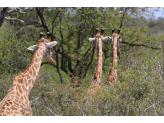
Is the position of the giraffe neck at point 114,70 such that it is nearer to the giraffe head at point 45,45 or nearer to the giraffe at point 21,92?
the giraffe head at point 45,45

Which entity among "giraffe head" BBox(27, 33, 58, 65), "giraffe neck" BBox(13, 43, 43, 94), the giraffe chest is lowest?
the giraffe chest

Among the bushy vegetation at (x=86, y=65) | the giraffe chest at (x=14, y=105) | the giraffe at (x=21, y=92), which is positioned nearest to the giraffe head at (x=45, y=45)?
the giraffe at (x=21, y=92)

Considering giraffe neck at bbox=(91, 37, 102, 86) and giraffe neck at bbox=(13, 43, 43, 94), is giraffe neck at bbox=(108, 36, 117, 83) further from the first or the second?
giraffe neck at bbox=(13, 43, 43, 94)

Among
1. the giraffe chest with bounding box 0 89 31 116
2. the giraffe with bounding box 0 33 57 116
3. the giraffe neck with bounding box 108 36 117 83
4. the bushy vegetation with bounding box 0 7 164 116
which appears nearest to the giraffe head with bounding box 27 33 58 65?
the giraffe with bounding box 0 33 57 116

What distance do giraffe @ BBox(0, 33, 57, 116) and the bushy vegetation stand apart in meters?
0.51

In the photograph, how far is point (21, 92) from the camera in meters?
4.57

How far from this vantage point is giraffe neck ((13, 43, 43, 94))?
4.66 m

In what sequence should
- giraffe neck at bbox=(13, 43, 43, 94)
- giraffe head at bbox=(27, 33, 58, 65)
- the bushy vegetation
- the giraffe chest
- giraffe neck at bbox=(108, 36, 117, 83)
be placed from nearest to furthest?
the giraffe chest
the bushy vegetation
giraffe neck at bbox=(13, 43, 43, 94)
giraffe head at bbox=(27, 33, 58, 65)
giraffe neck at bbox=(108, 36, 117, 83)

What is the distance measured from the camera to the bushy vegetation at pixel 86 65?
417cm

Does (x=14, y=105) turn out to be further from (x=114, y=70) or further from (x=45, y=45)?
(x=114, y=70)

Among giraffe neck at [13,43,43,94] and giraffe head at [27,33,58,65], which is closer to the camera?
giraffe neck at [13,43,43,94]

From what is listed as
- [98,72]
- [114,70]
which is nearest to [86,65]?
[98,72]

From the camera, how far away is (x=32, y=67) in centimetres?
525
